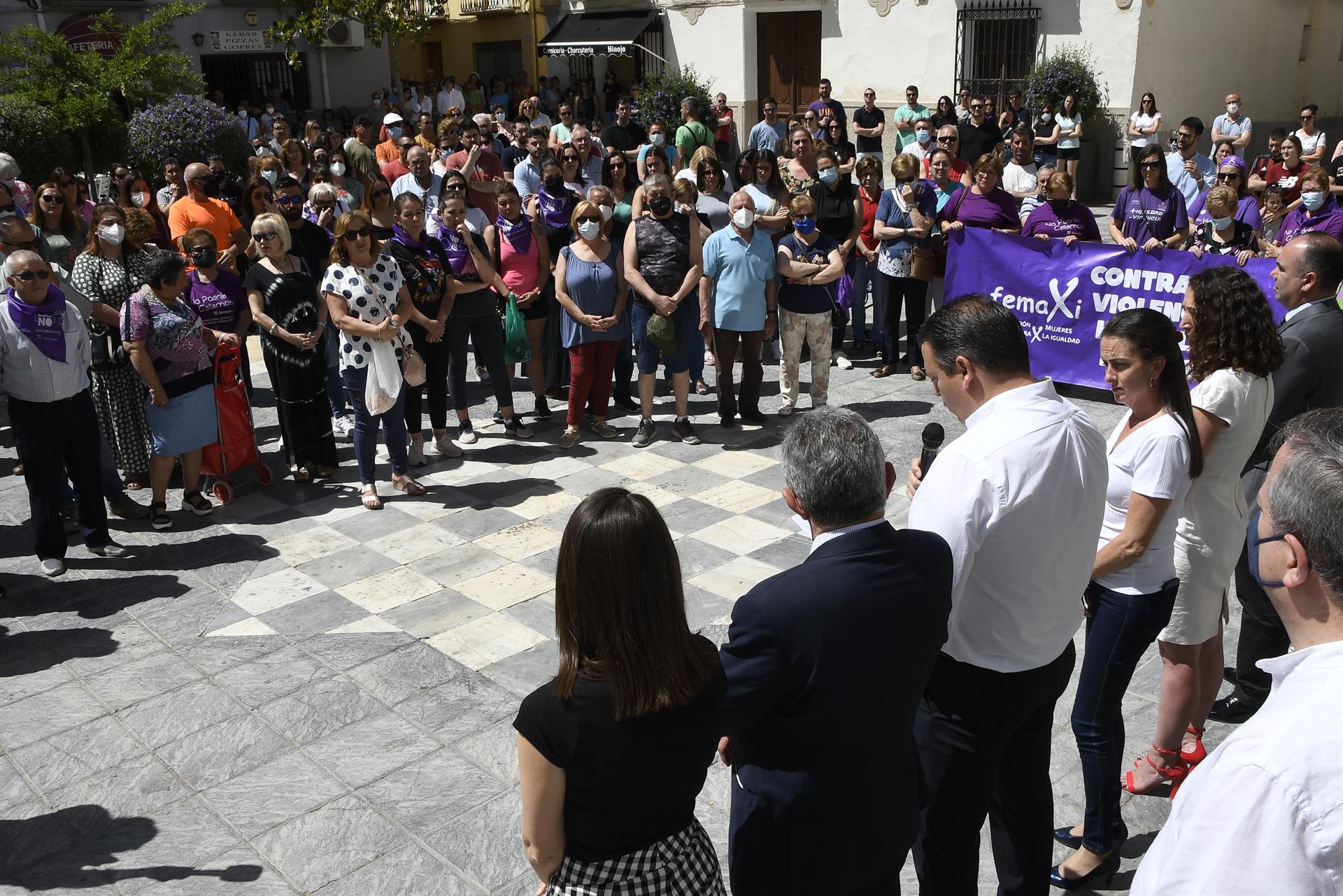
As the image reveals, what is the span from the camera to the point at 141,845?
13.2 feet

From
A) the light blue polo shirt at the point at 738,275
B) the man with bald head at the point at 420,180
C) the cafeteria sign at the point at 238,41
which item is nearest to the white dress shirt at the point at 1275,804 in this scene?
the light blue polo shirt at the point at 738,275

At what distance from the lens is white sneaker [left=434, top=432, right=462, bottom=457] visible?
26.3 feet

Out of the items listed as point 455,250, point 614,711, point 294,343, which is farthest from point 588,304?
point 614,711

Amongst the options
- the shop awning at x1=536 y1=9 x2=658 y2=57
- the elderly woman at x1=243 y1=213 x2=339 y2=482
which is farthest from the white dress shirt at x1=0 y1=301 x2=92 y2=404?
the shop awning at x1=536 y1=9 x2=658 y2=57

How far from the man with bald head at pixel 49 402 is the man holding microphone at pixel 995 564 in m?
4.79

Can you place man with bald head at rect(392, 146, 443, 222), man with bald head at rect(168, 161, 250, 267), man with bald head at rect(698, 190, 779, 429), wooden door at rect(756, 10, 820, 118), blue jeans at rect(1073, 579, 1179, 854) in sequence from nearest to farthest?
blue jeans at rect(1073, 579, 1179, 854) → man with bald head at rect(698, 190, 779, 429) → man with bald head at rect(168, 161, 250, 267) → man with bald head at rect(392, 146, 443, 222) → wooden door at rect(756, 10, 820, 118)

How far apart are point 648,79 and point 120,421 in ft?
57.6

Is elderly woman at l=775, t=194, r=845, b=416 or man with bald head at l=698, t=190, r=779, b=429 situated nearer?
man with bald head at l=698, t=190, r=779, b=429

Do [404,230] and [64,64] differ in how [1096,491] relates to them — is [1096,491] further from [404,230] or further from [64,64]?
[64,64]

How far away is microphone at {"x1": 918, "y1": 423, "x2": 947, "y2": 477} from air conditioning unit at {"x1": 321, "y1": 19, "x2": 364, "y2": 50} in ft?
100

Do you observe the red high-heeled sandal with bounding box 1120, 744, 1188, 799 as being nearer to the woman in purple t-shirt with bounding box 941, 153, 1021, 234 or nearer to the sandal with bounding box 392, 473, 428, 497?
the sandal with bounding box 392, 473, 428, 497

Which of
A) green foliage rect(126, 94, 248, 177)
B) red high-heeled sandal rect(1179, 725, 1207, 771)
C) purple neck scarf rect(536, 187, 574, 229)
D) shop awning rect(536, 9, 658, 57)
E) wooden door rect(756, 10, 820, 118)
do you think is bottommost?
red high-heeled sandal rect(1179, 725, 1207, 771)

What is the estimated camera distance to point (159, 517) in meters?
6.88

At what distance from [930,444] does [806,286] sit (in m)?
5.22
